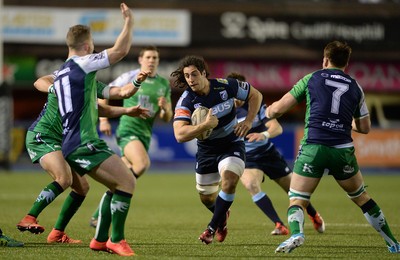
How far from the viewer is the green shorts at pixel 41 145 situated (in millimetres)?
9070

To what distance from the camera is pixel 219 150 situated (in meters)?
9.38

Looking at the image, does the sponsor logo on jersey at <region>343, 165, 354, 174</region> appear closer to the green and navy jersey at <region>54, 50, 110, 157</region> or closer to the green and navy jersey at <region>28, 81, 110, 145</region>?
the green and navy jersey at <region>54, 50, 110, 157</region>

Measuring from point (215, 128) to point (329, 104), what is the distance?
1.66 metres

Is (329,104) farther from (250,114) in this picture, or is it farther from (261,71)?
(261,71)

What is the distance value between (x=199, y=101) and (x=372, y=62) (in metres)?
19.0

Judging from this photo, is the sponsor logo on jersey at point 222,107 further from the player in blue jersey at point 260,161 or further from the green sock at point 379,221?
the green sock at point 379,221

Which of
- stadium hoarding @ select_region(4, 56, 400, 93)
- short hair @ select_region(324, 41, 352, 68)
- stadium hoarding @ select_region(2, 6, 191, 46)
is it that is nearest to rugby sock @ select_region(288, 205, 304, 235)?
short hair @ select_region(324, 41, 352, 68)

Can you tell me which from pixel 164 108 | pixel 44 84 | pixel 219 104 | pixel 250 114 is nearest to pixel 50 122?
pixel 44 84

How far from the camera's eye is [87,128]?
7832 millimetres

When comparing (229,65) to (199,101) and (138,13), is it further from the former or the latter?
(199,101)

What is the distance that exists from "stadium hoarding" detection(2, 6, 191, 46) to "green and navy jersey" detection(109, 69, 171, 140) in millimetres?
12173

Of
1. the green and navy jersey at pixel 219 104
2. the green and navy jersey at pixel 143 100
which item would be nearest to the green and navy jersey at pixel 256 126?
the green and navy jersey at pixel 143 100

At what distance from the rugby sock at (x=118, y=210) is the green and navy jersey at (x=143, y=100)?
4.16m

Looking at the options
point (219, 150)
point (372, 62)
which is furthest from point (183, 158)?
point (219, 150)
